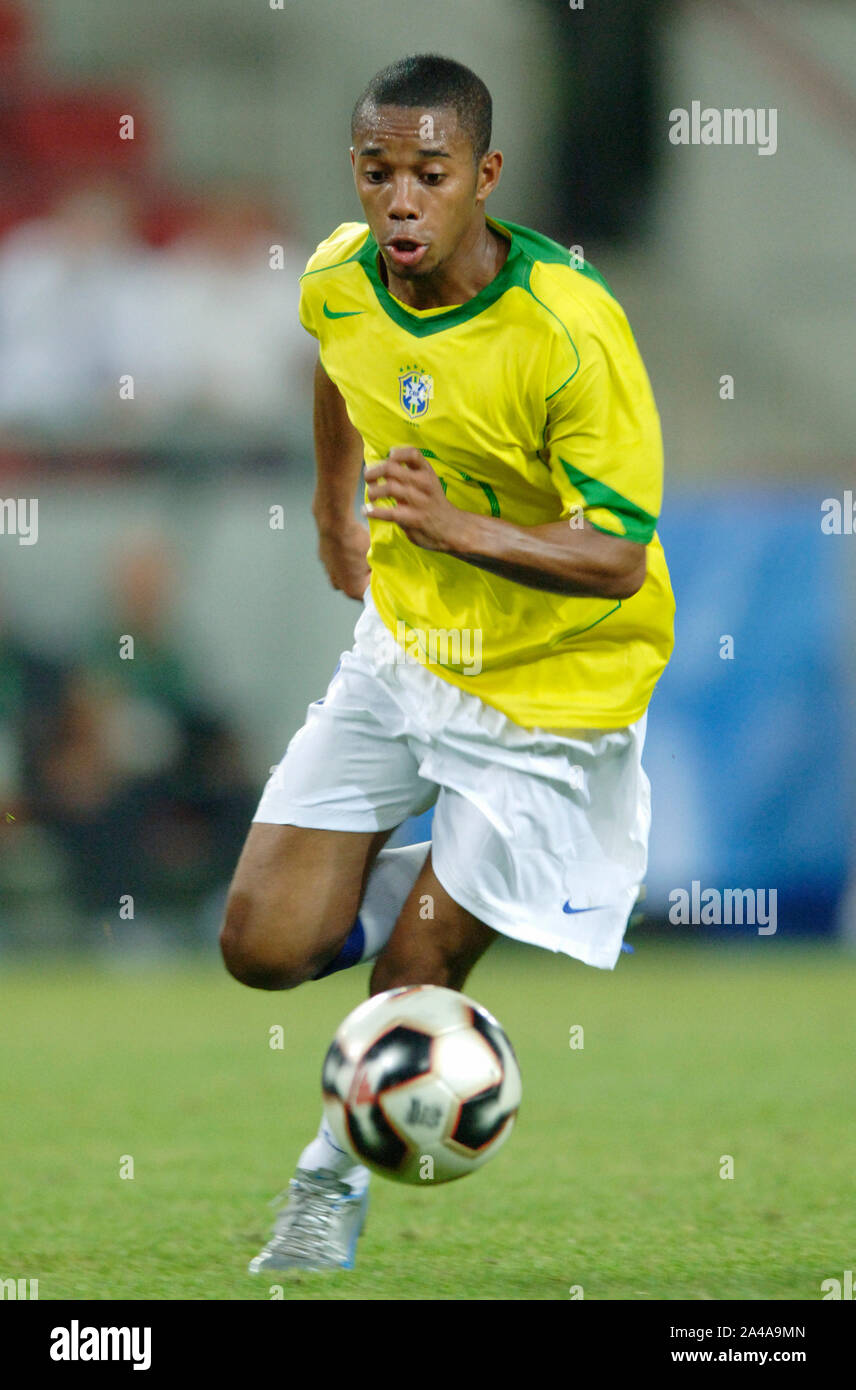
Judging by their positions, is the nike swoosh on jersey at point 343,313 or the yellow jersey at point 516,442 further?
the nike swoosh on jersey at point 343,313

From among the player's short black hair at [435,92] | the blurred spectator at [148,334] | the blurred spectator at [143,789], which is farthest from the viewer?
the blurred spectator at [148,334]

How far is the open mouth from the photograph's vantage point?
3807 millimetres

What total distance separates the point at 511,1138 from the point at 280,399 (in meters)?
5.64

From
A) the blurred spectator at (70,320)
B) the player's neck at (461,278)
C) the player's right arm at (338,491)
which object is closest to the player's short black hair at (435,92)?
the player's neck at (461,278)

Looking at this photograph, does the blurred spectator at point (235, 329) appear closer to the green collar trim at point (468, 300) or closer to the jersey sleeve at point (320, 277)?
the jersey sleeve at point (320, 277)

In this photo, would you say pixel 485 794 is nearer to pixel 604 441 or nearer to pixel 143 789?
pixel 604 441

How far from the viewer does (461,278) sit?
399cm

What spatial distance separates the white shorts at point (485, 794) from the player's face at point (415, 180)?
3.10 ft

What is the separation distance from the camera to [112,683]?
9.40m

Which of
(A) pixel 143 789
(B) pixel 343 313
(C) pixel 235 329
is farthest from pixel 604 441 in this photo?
(C) pixel 235 329

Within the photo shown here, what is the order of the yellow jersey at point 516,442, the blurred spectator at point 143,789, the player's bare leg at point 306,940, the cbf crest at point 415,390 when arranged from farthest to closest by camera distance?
the blurred spectator at point 143,789
the player's bare leg at point 306,940
the cbf crest at point 415,390
the yellow jersey at point 516,442

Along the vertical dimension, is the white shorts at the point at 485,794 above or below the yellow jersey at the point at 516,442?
below

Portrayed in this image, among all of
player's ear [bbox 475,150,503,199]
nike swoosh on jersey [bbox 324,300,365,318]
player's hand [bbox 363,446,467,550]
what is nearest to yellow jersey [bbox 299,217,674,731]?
nike swoosh on jersey [bbox 324,300,365,318]

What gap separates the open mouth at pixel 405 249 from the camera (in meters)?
3.81
